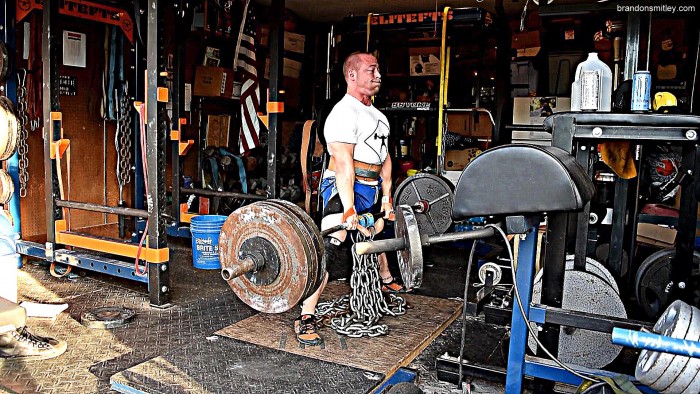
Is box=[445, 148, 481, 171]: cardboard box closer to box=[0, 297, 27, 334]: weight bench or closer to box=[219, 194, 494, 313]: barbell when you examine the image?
box=[219, 194, 494, 313]: barbell

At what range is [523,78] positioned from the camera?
23.6ft

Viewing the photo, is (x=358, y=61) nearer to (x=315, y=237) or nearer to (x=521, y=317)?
(x=315, y=237)

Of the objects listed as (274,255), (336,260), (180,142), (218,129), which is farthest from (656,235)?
(218,129)

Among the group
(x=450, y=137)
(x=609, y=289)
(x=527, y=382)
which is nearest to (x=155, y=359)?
(x=527, y=382)

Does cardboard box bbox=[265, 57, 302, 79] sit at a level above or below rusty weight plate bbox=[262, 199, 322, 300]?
above

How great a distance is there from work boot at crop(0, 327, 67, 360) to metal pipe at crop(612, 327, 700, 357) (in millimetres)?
2568

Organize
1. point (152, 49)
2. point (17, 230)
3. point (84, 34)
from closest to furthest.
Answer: point (152, 49)
point (17, 230)
point (84, 34)

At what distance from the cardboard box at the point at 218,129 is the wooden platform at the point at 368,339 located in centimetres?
358

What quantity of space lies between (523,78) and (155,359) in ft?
19.2

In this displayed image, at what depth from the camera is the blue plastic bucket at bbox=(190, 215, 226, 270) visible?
4.54 m

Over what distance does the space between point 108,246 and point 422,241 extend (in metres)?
2.77

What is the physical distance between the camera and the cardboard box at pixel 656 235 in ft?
15.5

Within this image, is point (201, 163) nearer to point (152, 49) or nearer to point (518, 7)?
point (152, 49)

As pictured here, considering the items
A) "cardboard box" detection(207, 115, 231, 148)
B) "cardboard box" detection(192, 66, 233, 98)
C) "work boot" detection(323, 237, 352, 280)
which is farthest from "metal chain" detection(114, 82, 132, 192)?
"work boot" detection(323, 237, 352, 280)
